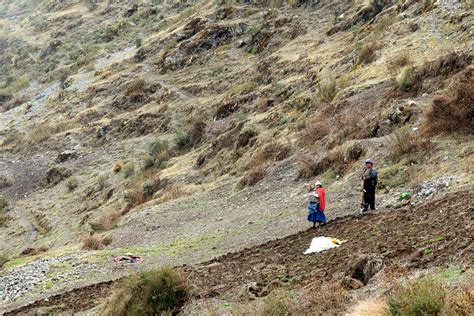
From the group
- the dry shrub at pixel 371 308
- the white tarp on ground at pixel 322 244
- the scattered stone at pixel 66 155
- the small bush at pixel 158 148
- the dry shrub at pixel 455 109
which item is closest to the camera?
the dry shrub at pixel 371 308

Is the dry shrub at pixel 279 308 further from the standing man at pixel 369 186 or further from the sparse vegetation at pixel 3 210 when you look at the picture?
the sparse vegetation at pixel 3 210

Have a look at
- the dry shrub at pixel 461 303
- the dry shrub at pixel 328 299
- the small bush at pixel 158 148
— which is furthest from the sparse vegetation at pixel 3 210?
the dry shrub at pixel 461 303

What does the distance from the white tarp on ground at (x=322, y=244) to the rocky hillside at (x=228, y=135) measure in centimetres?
42

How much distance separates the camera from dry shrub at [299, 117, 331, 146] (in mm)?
22219

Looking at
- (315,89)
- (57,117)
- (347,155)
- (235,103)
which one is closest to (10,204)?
(57,117)

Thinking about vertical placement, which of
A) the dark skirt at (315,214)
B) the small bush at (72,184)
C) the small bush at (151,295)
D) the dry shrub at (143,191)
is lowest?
the small bush at (72,184)

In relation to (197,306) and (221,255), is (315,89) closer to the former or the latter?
(221,255)

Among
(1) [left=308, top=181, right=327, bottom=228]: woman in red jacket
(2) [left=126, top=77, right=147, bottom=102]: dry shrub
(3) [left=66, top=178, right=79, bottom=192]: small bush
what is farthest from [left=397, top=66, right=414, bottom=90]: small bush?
(2) [left=126, top=77, right=147, bottom=102]: dry shrub

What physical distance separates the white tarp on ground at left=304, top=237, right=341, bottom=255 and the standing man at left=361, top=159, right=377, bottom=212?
2443 millimetres

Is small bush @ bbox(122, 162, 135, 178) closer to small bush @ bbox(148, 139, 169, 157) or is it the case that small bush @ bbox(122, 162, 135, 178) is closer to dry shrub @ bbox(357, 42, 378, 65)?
small bush @ bbox(148, 139, 169, 157)

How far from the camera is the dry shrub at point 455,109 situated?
1545 centimetres

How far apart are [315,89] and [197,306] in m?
20.3

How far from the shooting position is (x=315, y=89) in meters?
28.6

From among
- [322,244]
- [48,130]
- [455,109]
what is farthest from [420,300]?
[48,130]
